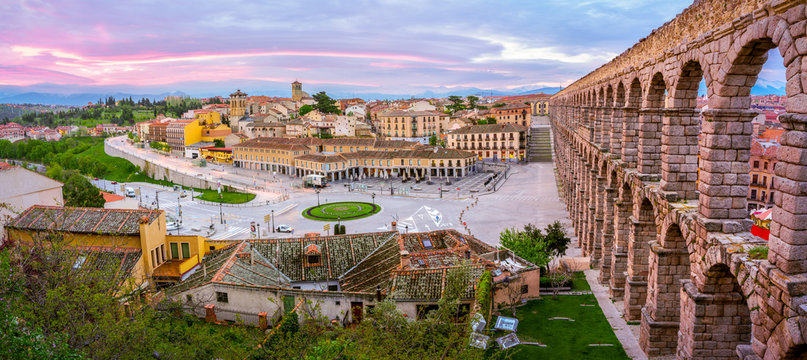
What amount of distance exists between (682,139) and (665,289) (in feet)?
15.6

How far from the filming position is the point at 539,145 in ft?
335

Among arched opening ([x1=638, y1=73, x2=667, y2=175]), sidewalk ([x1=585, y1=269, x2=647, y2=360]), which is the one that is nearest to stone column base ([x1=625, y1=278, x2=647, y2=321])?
sidewalk ([x1=585, y1=269, x2=647, y2=360])

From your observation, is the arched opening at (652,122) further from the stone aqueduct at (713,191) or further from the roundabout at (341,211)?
the roundabout at (341,211)

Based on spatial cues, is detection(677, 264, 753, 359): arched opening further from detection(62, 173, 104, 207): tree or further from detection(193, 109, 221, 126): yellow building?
detection(193, 109, 221, 126): yellow building

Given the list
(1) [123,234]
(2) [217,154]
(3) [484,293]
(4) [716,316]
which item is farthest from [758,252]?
(2) [217,154]

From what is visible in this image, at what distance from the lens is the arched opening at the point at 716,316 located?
1190 centimetres

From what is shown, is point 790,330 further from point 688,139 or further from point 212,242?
point 212,242

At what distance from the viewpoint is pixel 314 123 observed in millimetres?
112312

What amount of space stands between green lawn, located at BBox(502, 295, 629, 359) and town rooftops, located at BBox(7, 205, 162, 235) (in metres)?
20.7

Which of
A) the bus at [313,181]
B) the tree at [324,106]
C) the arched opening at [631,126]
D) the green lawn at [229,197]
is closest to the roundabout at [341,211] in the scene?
the green lawn at [229,197]

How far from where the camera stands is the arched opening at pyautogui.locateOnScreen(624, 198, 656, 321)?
18.1m

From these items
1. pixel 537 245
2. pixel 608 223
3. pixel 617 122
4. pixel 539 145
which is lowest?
pixel 537 245

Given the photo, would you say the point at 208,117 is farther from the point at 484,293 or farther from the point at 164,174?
the point at 484,293

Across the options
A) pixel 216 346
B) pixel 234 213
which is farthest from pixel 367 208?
pixel 216 346
